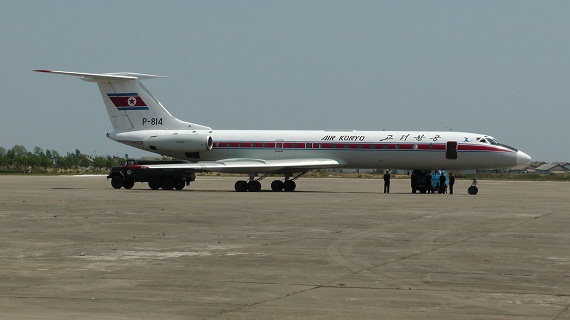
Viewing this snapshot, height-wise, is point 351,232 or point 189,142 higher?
point 189,142

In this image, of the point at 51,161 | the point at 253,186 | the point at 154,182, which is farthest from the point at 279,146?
the point at 51,161

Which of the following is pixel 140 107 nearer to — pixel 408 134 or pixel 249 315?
pixel 408 134

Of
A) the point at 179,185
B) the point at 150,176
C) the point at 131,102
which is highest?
the point at 131,102

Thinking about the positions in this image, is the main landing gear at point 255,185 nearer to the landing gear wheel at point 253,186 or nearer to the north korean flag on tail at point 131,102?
the landing gear wheel at point 253,186

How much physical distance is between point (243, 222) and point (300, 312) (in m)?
14.1

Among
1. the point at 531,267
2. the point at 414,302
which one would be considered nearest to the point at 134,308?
the point at 414,302

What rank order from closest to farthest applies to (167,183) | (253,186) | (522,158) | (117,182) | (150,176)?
1. (522,158)
2. (150,176)
3. (253,186)
4. (167,183)
5. (117,182)

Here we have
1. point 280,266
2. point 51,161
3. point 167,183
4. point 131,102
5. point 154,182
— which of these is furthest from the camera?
point 51,161

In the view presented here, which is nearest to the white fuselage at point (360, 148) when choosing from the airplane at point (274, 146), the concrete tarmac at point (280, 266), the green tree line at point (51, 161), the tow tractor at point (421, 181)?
the airplane at point (274, 146)

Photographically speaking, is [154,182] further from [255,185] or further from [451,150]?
[451,150]

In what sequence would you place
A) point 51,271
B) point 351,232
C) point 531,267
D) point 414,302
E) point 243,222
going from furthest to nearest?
point 243,222
point 351,232
point 531,267
point 51,271
point 414,302

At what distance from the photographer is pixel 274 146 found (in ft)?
163

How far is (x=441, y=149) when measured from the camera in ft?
156

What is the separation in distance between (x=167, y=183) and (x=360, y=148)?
10.2 meters
